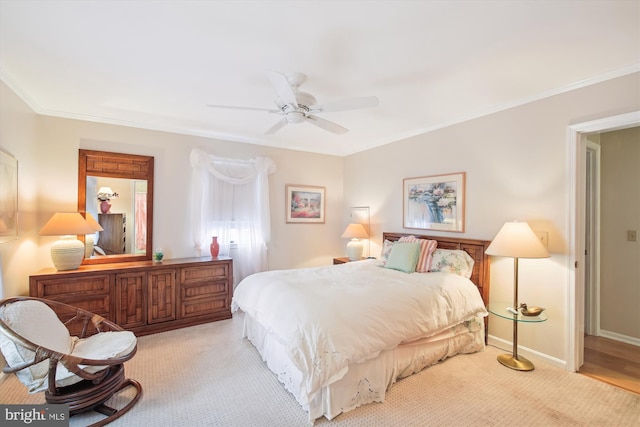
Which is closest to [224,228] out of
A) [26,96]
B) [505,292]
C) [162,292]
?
[162,292]

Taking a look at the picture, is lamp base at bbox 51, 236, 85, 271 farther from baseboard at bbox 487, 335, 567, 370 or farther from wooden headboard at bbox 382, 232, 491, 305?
baseboard at bbox 487, 335, 567, 370

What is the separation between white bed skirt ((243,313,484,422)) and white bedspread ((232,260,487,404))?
0.41ft

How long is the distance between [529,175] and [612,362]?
194 cm

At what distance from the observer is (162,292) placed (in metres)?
3.40

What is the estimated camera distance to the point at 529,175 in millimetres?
2828

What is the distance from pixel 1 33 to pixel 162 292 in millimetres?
2644

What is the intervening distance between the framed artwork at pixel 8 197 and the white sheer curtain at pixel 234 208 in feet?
5.66

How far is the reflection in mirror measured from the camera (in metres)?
3.47

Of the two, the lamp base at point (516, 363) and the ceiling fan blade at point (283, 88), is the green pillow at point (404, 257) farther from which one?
the ceiling fan blade at point (283, 88)

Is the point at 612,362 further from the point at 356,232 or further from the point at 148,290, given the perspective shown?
the point at 148,290

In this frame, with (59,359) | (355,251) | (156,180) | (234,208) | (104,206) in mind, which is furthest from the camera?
(355,251)

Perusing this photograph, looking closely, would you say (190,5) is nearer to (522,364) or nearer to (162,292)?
(162,292)

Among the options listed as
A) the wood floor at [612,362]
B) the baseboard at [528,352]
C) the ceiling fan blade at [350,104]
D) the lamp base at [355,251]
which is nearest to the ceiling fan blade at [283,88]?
the ceiling fan blade at [350,104]

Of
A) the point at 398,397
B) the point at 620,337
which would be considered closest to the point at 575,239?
the point at 620,337
